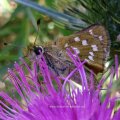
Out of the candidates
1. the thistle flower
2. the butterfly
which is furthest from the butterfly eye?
the thistle flower

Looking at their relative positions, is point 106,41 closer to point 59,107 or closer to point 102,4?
point 102,4

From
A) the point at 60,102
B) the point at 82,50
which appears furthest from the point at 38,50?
the point at 60,102

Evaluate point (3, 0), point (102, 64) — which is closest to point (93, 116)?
point (102, 64)

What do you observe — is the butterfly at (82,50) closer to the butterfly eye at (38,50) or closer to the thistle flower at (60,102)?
the butterfly eye at (38,50)

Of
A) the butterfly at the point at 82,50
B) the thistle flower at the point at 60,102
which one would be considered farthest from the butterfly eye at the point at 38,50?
the thistle flower at the point at 60,102

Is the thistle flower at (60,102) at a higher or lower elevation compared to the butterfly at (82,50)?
lower

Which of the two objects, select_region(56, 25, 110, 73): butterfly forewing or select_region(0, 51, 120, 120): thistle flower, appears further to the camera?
select_region(56, 25, 110, 73): butterfly forewing

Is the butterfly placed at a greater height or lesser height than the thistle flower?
greater

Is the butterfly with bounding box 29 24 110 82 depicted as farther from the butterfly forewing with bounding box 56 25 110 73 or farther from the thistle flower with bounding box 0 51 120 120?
the thistle flower with bounding box 0 51 120 120
